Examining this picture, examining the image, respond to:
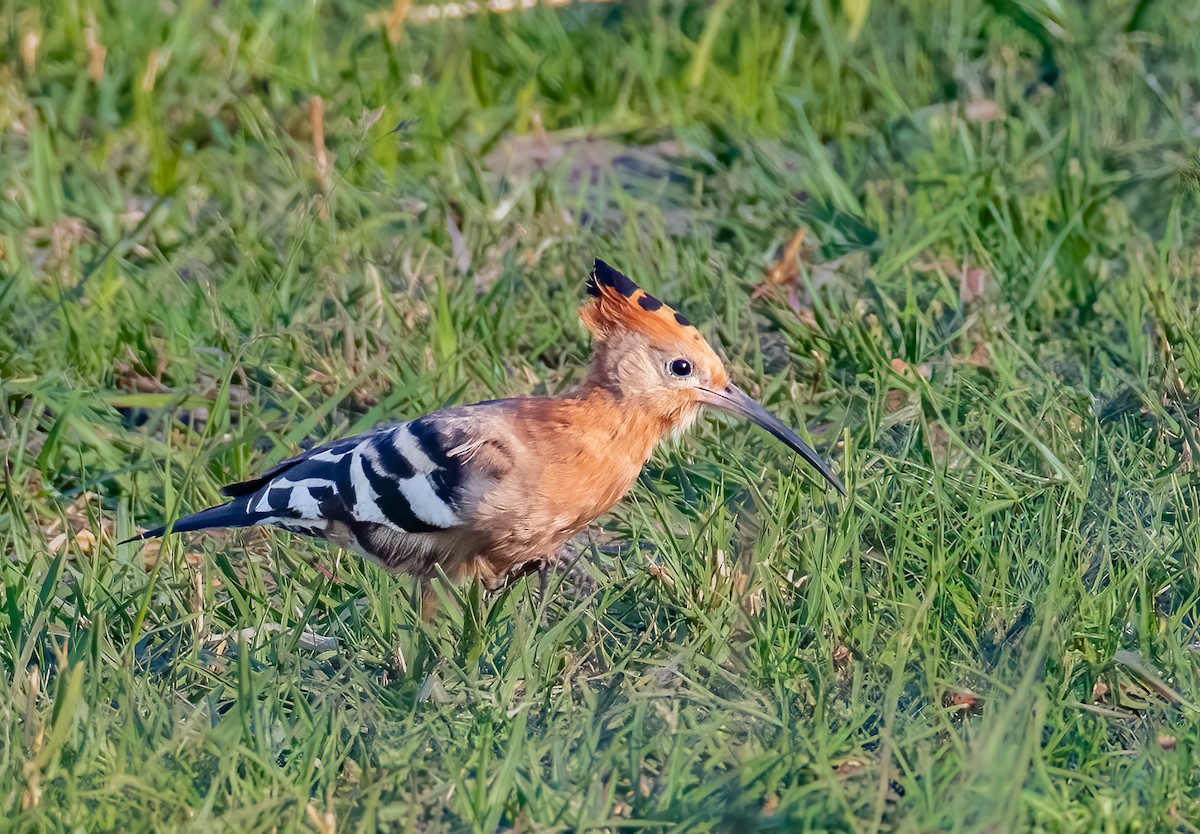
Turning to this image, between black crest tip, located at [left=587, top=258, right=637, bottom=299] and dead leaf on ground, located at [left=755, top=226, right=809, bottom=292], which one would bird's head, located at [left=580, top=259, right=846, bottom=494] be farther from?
dead leaf on ground, located at [left=755, top=226, right=809, bottom=292]

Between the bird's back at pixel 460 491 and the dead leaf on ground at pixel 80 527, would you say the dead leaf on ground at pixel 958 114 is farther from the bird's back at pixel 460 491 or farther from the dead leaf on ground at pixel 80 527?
the dead leaf on ground at pixel 80 527

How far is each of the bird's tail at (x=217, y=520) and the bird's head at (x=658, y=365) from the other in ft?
2.52

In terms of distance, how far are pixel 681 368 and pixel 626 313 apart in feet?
0.54

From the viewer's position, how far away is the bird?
3395 mm

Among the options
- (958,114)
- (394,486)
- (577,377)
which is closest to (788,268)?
(577,377)

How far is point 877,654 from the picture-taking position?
2926 millimetres

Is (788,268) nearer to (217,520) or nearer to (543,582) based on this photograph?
(543,582)

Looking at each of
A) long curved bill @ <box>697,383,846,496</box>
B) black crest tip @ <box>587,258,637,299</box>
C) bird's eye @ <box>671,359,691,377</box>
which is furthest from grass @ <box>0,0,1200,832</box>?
black crest tip @ <box>587,258,637,299</box>

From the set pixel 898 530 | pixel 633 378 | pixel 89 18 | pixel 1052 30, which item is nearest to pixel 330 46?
pixel 89 18

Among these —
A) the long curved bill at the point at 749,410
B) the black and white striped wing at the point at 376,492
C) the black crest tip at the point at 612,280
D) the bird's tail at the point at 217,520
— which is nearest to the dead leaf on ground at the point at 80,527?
the bird's tail at the point at 217,520

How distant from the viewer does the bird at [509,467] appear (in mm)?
3395

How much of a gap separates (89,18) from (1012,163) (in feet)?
10.1

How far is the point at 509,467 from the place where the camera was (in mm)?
3406

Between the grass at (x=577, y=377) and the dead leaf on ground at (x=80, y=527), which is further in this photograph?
the dead leaf on ground at (x=80, y=527)
